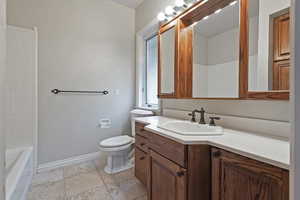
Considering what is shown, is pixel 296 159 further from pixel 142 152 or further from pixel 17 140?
pixel 17 140

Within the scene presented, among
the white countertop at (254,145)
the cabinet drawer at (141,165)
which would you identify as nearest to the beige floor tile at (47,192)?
the cabinet drawer at (141,165)

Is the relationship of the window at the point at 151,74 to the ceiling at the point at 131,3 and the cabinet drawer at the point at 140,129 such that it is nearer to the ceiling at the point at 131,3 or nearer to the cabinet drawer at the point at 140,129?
the ceiling at the point at 131,3

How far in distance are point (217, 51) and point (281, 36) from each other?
51 cm

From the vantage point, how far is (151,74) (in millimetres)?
2842

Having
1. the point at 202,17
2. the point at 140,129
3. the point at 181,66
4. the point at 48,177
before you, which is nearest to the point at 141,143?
the point at 140,129

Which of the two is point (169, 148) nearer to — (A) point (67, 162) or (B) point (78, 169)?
(B) point (78, 169)

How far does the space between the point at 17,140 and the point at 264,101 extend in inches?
107

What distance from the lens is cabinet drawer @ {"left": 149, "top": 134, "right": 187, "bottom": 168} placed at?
104 cm

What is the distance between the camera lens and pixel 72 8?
245cm

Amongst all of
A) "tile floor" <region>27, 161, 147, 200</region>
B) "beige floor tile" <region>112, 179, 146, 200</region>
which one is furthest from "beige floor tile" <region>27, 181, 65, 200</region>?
A: "beige floor tile" <region>112, 179, 146, 200</region>

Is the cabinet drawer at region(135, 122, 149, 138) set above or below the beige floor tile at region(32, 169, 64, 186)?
above

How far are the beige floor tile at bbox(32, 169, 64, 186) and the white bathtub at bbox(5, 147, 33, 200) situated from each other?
0.34 meters

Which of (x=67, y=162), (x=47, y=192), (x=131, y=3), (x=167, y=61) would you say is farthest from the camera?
(x=131, y=3)

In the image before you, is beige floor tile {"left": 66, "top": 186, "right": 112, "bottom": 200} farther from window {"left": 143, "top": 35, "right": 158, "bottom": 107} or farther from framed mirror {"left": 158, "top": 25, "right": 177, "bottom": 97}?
window {"left": 143, "top": 35, "right": 158, "bottom": 107}
